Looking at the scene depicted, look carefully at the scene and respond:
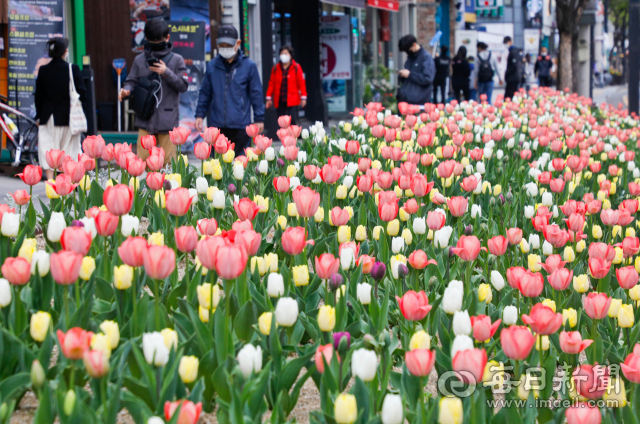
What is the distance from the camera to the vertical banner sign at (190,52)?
10.9 metres

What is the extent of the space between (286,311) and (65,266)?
562 mm

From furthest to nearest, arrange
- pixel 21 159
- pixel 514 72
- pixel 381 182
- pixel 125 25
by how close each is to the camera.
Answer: pixel 514 72 < pixel 125 25 < pixel 21 159 < pixel 381 182

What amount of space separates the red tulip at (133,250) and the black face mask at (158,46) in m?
5.24

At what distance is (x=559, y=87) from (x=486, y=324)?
1947 cm

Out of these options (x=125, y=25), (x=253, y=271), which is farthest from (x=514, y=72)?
(x=253, y=271)

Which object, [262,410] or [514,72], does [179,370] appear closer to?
[262,410]

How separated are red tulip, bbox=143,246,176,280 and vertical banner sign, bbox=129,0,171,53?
1017 cm

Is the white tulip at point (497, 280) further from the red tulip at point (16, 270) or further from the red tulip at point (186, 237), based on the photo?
the red tulip at point (16, 270)

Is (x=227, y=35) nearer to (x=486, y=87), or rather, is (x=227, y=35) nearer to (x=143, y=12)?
Result: (x=143, y=12)

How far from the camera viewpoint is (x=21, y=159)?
908cm

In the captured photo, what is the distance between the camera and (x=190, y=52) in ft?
36.1

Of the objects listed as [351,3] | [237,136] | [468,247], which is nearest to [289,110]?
[237,136]

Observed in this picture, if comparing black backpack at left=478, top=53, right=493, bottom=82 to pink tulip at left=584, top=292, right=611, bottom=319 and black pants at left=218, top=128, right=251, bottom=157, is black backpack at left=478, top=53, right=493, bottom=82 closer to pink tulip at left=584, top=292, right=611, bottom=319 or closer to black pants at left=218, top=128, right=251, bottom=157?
black pants at left=218, top=128, right=251, bottom=157

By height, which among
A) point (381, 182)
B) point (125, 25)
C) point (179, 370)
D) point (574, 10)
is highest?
point (574, 10)
